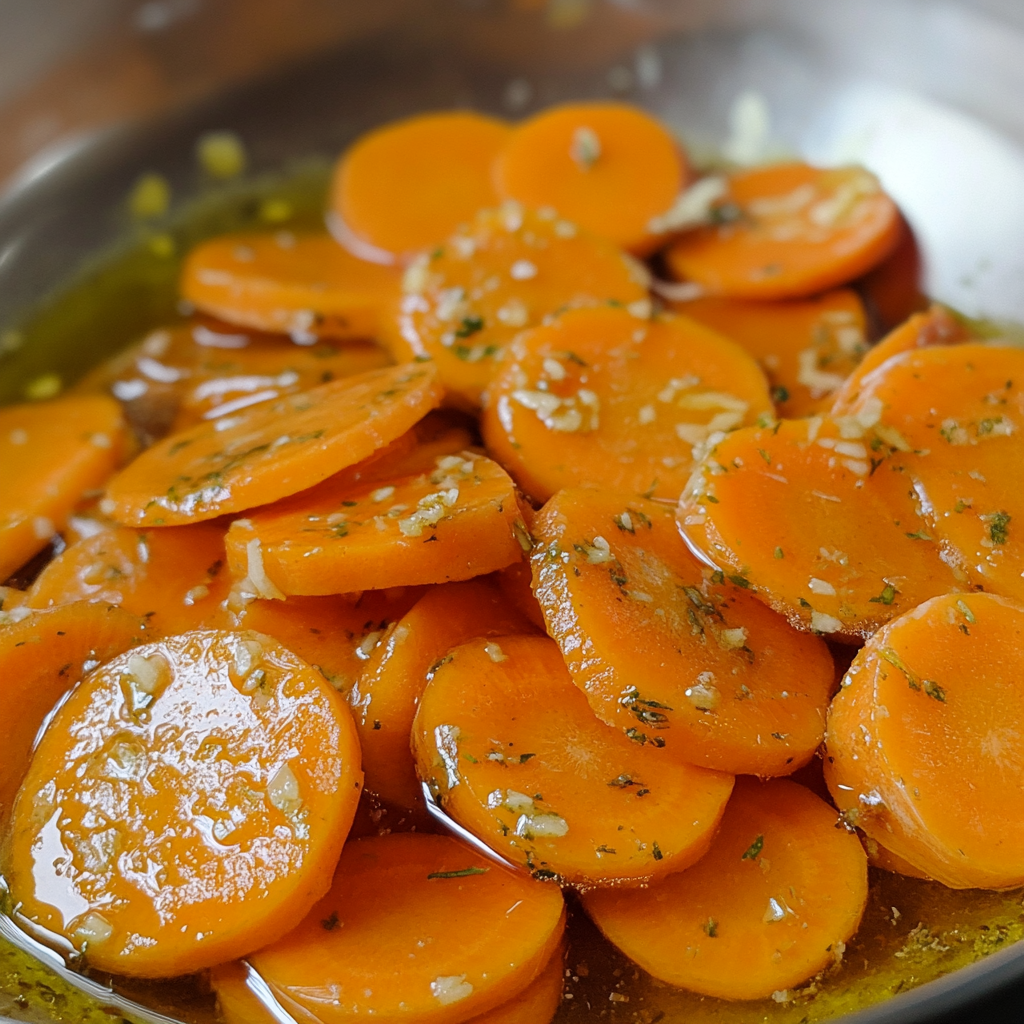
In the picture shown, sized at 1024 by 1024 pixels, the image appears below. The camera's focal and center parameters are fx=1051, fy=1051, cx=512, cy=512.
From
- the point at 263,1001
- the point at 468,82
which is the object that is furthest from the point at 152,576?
the point at 468,82

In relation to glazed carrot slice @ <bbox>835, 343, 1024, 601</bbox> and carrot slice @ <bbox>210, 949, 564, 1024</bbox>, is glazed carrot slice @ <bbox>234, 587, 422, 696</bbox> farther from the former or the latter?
glazed carrot slice @ <bbox>835, 343, 1024, 601</bbox>

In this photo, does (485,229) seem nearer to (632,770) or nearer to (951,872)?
(632,770)

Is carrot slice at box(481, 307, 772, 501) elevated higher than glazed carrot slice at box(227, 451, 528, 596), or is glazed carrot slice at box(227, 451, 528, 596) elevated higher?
glazed carrot slice at box(227, 451, 528, 596)

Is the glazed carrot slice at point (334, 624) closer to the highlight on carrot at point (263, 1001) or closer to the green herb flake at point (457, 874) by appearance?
the green herb flake at point (457, 874)

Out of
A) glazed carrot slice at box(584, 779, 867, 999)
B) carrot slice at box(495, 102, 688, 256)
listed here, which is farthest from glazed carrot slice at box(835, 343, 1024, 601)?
carrot slice at box(495, 102, 688, 256)

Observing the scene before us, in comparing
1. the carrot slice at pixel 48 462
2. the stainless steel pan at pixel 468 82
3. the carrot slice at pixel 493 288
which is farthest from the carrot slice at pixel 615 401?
the stainless steel pan at pixel 468 82

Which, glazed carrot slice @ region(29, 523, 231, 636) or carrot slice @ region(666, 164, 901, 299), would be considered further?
carrot slice @ region(666, 164, 901, 299)
